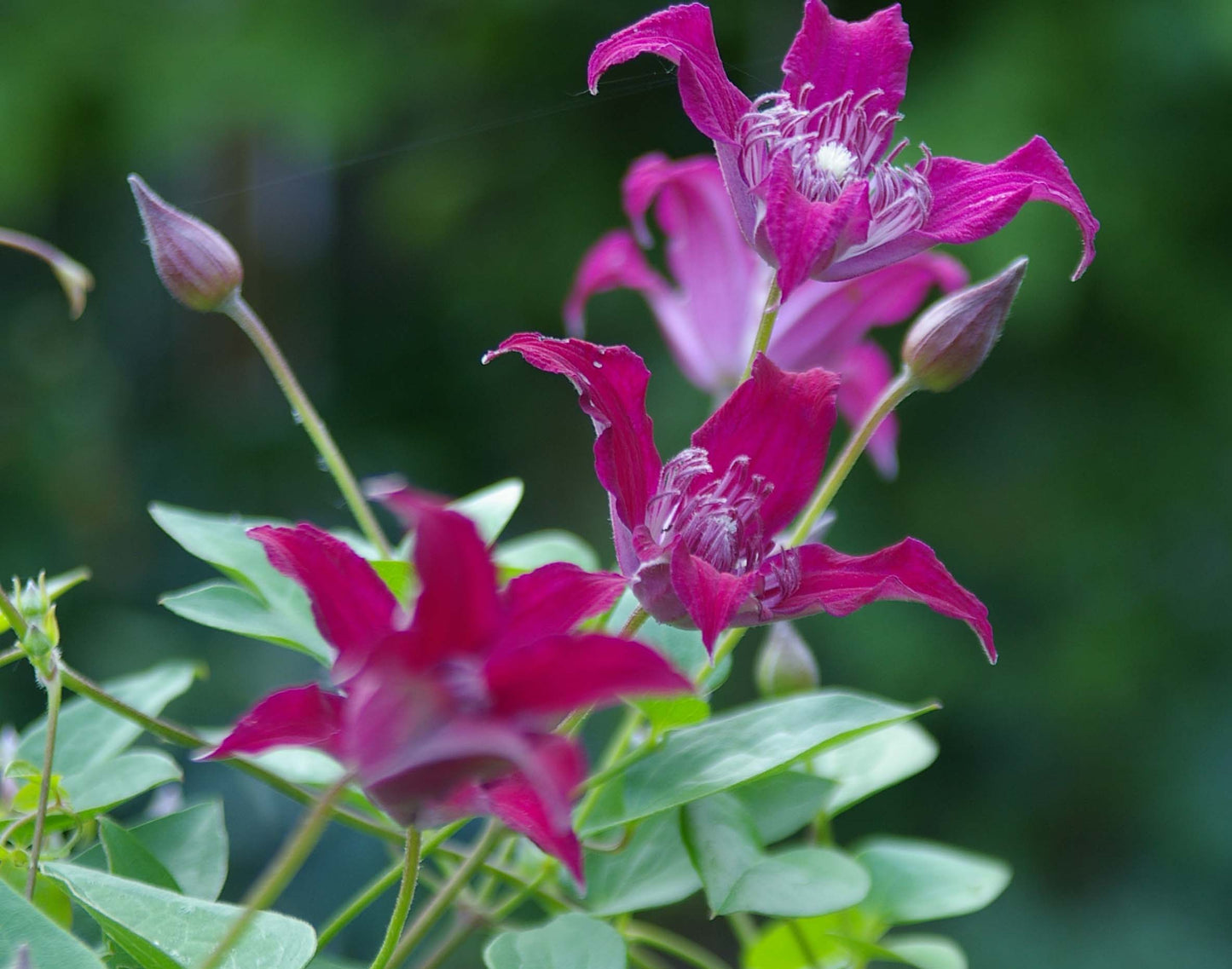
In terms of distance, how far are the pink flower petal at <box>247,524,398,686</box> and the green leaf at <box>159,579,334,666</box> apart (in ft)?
0.40

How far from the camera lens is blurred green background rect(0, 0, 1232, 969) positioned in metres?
1.44

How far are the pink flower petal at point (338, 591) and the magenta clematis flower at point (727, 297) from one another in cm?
31

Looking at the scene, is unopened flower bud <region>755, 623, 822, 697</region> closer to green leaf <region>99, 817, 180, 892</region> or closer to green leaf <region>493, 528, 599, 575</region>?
green leaf <region>493, 528, 599, 575</region>

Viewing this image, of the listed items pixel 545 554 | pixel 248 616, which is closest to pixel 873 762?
pixel 545 554

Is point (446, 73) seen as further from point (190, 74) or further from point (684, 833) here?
point (684, 833)

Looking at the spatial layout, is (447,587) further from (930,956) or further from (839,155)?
(930,956)

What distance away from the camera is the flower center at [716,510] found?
0.35 m

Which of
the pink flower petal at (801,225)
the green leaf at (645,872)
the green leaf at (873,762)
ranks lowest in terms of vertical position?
the green leaf at (873,762)

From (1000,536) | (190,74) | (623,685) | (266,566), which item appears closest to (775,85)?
(1000,536)

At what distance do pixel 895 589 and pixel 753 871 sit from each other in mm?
114

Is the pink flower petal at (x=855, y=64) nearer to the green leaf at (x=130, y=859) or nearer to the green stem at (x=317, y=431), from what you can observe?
the green stem at (x=317, y=431)

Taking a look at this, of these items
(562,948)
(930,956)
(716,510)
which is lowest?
(930,956)

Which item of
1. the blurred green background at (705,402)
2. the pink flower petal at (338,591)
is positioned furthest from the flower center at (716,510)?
the blurred green background at (705,402)

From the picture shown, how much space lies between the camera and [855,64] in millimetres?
397
